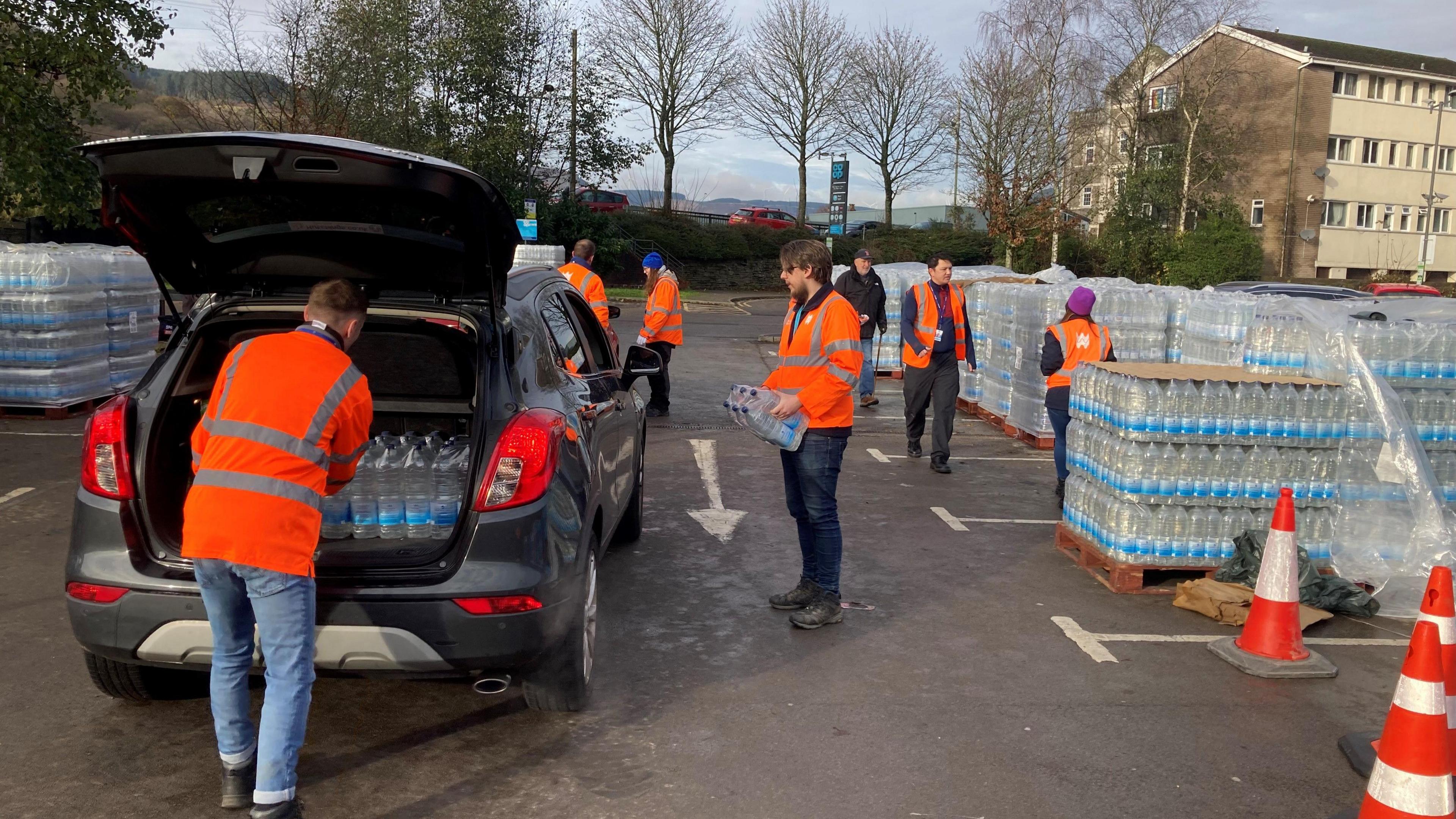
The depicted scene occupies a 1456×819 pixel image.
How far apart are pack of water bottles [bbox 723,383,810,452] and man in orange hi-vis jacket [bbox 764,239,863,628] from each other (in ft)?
→ 0.11

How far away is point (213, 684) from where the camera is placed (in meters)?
3.42

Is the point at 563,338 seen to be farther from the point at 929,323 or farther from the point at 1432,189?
the point at 1432,189

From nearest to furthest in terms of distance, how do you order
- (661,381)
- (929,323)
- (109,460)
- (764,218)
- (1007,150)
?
(109,460), (929,323), (661,381), (1007,150), (764,218)

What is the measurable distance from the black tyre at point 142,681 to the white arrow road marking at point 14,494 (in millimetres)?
4034

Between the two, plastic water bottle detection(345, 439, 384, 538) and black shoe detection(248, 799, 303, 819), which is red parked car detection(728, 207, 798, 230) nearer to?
plastic water bottle detection(345, 439, 384, 538)

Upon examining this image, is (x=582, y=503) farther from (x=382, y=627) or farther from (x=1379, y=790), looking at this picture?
(x=1379, y=790)

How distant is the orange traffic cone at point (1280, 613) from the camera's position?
16.9 ft

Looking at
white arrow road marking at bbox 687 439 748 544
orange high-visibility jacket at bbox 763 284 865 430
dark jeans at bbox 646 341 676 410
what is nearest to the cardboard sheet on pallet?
orange high-visibility jacket at bbox 763 284 865 430

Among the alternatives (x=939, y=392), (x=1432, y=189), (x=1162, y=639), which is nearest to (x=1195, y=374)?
(x=1162, y=639)

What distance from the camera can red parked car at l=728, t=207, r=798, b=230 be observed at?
49531 mm

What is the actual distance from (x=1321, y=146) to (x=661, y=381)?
5128 cm

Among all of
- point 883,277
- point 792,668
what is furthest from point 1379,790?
point 883,277

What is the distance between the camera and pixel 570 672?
4.17 meters

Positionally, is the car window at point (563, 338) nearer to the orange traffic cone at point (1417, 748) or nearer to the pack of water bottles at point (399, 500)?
the pack of water bottles at point (399, 500)
